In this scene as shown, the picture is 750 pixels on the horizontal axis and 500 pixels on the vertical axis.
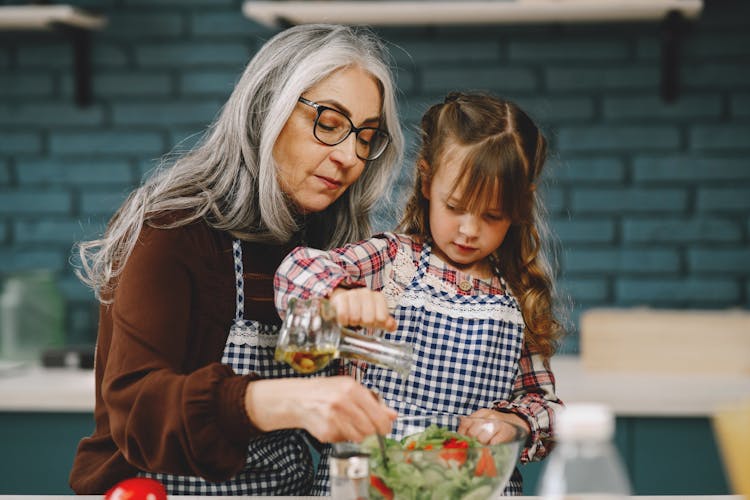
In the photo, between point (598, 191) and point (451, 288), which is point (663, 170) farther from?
point (451, 288)

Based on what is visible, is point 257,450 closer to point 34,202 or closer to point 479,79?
point 479,79

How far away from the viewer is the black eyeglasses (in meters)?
1.47

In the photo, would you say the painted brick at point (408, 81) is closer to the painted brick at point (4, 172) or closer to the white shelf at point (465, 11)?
the white shelf at point (465, 11)

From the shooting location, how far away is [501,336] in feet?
5.32

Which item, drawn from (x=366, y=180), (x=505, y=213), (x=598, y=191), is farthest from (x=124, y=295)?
(x=598, y=191)

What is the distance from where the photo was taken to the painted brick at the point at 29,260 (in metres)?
3.03

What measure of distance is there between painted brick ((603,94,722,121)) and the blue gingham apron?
1393 mm

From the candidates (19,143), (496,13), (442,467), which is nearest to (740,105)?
(496,13)

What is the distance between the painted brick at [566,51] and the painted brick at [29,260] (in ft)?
5.43

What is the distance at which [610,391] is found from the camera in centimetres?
229

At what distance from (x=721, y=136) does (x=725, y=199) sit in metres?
0.20

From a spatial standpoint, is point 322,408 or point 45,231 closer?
point 322,408

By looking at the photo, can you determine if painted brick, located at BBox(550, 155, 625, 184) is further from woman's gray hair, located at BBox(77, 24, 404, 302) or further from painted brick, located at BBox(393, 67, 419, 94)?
woman's gray hair, located at BBox(77, 24, 404, 302)

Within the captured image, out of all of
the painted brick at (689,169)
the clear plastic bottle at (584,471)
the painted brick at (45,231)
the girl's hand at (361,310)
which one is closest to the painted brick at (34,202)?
the painted brick at (45,231)
